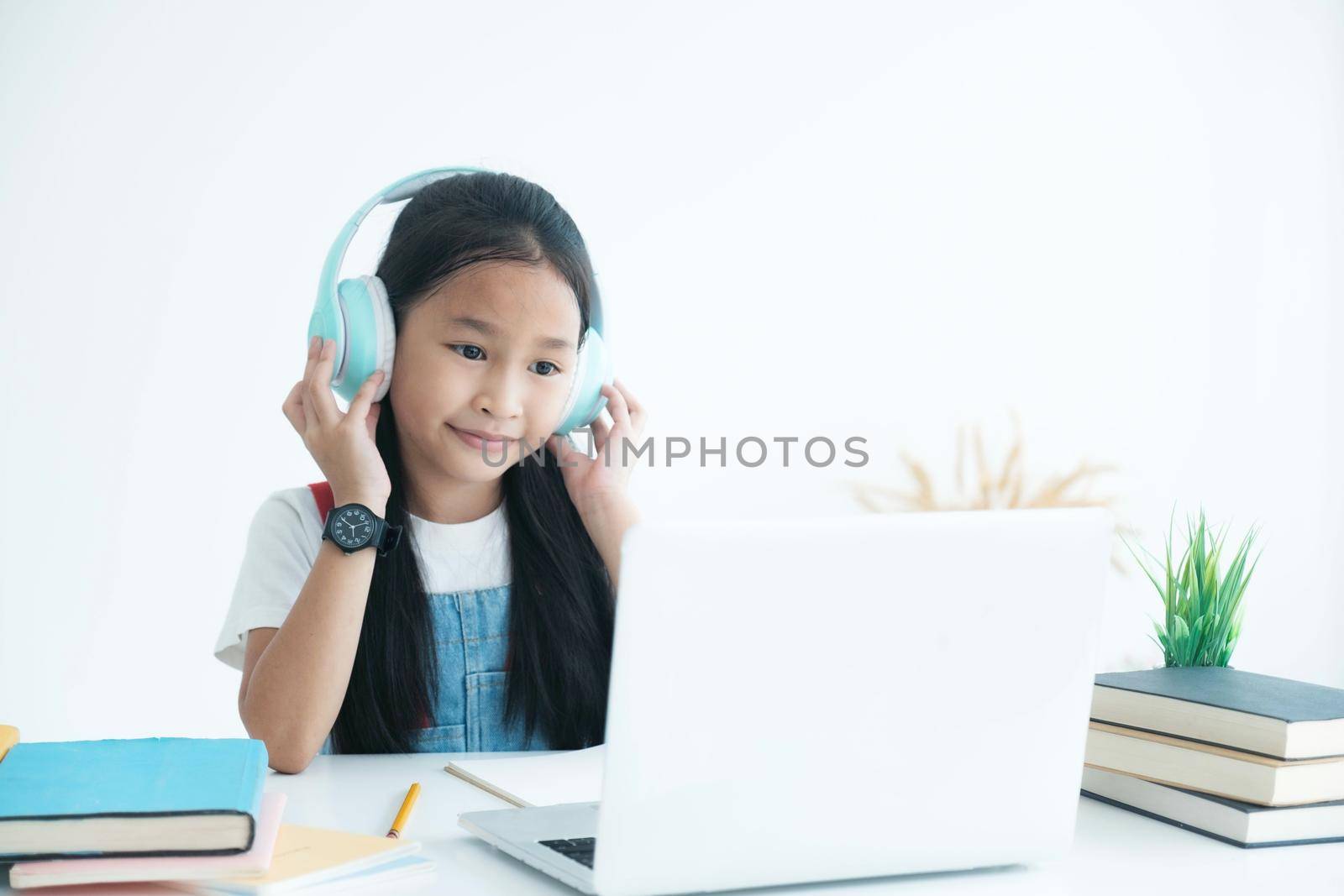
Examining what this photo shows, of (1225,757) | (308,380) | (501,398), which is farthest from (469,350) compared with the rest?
(1225,757)

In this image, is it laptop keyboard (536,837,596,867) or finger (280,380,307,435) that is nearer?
laptop keyboard (536,837,596,867)

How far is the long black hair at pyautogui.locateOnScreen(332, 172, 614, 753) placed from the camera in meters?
1.38

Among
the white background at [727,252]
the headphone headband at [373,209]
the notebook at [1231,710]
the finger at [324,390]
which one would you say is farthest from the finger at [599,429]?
the white background at [727,252]

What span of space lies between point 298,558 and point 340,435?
0.18m

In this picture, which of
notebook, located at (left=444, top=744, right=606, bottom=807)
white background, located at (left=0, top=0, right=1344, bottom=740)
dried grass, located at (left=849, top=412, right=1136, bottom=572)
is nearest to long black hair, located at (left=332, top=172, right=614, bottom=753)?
notebook, located at (left=444, top=744, right=606, bottom=807)

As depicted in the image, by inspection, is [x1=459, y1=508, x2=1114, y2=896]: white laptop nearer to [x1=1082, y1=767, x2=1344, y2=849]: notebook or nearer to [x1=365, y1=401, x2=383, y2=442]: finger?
[x1=1082, y1=767, x2=1344, y2=849]: notebook

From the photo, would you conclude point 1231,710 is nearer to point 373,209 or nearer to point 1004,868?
point 1004,868

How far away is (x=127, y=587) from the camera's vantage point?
2.70m

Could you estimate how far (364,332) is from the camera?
1.33 m

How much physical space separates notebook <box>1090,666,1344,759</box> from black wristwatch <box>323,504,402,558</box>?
71 centimetres

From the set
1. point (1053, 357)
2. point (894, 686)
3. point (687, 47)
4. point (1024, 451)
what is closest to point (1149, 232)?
point (1053, 357)

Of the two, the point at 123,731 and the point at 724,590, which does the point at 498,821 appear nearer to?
the point at 724,590

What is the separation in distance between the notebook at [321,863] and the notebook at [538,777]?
177 mm

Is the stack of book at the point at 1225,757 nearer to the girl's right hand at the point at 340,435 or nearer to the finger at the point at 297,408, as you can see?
the girl's right hand at the point at 340,435
